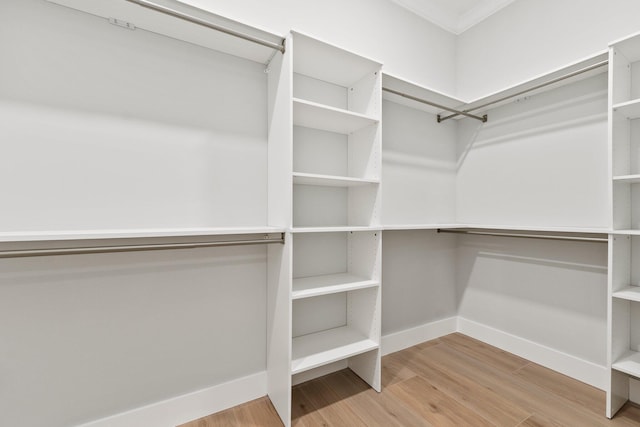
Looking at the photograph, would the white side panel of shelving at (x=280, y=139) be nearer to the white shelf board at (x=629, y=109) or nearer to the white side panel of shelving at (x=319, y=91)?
the white side panel of shelving at (x=319, y=91)

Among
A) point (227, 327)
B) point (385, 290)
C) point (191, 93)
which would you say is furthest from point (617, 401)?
point (191, 93)

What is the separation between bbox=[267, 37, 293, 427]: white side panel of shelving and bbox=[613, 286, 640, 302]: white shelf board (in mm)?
1747

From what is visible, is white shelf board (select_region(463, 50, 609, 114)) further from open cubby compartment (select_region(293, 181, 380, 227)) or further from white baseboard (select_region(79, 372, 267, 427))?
white baseboard (select_region(79, 372, 267, 427))

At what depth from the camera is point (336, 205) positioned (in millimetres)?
2035

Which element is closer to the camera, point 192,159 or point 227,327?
point 192,159

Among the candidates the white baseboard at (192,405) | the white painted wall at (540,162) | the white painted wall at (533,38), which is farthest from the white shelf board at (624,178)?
the white baseboard at (192,405)

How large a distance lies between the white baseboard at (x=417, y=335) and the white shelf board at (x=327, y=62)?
1.96 meters

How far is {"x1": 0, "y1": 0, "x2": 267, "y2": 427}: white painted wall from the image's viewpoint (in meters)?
1.25

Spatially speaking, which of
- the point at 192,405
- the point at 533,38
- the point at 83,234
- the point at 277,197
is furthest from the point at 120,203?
the point at 533,38

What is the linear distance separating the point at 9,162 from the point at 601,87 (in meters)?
3.23

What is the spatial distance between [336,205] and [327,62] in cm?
91

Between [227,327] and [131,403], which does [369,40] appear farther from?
[131,403]

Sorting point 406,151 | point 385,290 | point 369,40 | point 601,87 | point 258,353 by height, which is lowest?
point 258,353

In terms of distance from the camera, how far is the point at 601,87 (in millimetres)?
1845
